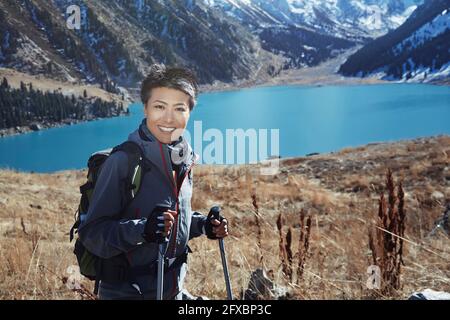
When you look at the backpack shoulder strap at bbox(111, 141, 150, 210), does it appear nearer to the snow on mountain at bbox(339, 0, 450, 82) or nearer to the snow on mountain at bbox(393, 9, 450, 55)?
the snow on mountain at bbox(339, 0, 450, 82)

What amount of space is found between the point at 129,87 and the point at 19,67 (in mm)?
38885

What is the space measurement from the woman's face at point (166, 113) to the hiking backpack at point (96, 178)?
0.21 meters

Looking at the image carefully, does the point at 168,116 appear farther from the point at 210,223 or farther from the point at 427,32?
the point at 427,32

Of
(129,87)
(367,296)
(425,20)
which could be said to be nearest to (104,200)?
(367,296)

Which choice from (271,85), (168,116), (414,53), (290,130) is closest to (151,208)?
(168,116)

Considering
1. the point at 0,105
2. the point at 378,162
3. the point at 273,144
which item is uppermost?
the point at 0,105

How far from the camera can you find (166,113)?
8.40 feet

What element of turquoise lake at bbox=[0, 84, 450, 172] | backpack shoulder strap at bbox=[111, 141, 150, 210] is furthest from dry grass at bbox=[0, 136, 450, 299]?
turquoise lake at bbox=[0, 84, 450, 172]

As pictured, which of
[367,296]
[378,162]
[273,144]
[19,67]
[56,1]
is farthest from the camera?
[56,1]

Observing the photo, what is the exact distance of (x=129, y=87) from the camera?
159125 mm

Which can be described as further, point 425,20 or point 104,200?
point 425,20

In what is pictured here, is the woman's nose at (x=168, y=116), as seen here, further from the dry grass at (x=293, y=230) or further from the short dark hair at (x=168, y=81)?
the dry grass at (x=293, y=230)

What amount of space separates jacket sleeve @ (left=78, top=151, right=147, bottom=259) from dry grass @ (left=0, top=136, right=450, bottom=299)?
785 mm
